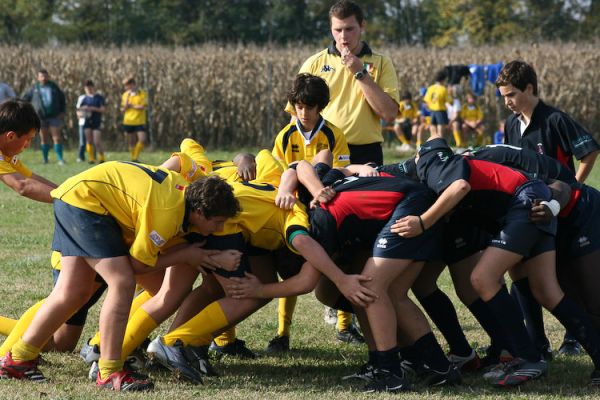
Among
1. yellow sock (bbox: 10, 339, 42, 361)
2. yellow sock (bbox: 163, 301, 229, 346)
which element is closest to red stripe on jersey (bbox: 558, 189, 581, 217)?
yellow sock (bbox: 163, 301, 229, 346)

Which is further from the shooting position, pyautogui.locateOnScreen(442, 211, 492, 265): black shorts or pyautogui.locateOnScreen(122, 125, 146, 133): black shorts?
pyautogui.locateOnScreen(122, 125, 146, 133): black shorts

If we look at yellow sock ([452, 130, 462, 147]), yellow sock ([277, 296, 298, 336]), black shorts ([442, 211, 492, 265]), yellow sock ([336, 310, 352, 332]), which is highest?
black shorts ([442, 211, 492, 265])

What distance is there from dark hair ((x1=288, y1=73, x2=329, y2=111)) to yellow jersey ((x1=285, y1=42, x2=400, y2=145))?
2.23ft

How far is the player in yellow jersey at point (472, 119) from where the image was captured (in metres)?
25.5

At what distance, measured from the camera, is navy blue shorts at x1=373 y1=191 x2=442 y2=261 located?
17.8ft

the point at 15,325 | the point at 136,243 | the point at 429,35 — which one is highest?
the point at 136,243

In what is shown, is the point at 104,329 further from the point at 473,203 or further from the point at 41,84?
the point at 41,84

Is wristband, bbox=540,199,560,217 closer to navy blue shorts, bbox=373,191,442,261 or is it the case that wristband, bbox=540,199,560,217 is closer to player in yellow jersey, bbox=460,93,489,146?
navy blue shorts, bbox=373,191,442,261

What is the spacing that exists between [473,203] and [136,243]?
195 cm

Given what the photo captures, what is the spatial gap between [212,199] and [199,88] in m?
21.0

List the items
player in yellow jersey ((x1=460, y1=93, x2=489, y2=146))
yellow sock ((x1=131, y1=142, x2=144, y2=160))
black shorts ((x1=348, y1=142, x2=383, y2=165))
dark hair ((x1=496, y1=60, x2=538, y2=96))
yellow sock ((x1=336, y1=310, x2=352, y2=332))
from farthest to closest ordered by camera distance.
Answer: player in yellow jersey ((x1=460, y1=93, x2=489, y2=146)) < yellow sock ((x1=131, y1=142, x2=144, y2=160)) < black shorts ((x1=348, y1=142, x2=383, y2=165)) < yellow sock ((x1=336, y1=310, x2=352, y2=332)) < dark hair ((x1=496, y1=60, x2=538, y2=96))

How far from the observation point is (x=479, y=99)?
26594 mm

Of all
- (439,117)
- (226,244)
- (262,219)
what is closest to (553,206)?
(262,219)

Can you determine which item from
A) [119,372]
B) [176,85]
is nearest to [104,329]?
[119,372]
